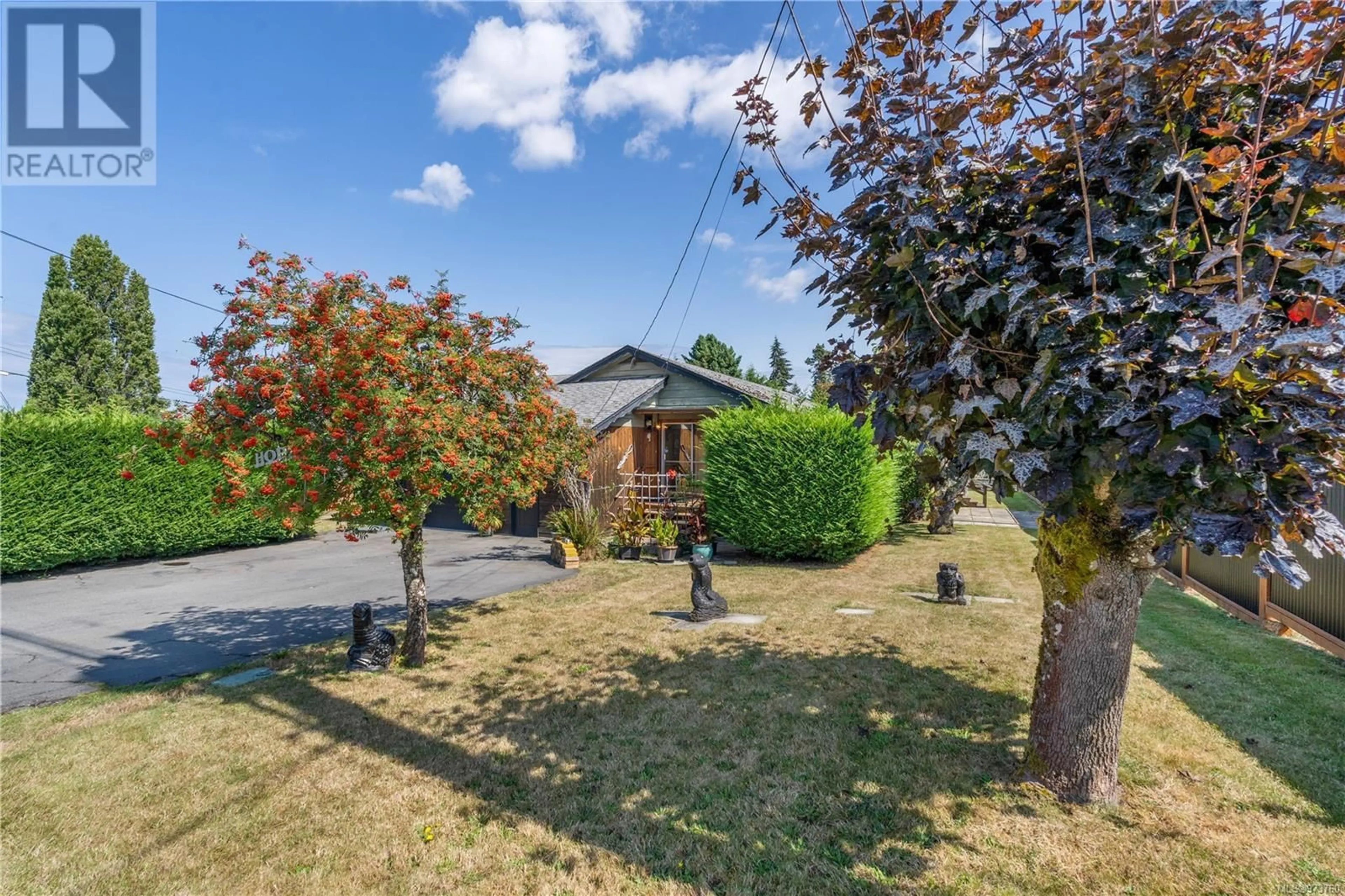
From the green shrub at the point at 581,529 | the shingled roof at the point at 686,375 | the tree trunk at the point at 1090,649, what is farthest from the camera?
the shingled roof at the point at 686,375

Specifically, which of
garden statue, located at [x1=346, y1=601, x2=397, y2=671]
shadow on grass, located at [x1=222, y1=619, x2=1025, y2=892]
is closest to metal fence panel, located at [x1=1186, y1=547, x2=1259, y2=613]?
shadow on grass, located at [x1=222, y1=619, x2=1025, y2=892]

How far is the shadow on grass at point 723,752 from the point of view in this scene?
2830 mm

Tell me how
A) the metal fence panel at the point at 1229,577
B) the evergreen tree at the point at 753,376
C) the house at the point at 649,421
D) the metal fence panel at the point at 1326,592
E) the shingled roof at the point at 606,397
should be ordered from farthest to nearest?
the evergreen tree at the point at 753,376 → the house at the point at 649,421 → the shingled roof at the point at 606,397 → the metal fence panel at the point at 1229,577 → the metal fence panel at the point at 1326,592

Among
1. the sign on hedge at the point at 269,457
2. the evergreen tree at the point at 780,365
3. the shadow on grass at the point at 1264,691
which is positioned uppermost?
the evergreen tree at the point at 780,365

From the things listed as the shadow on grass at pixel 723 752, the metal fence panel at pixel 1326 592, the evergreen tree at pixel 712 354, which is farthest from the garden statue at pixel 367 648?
the evergreen tree at pixel 712 354

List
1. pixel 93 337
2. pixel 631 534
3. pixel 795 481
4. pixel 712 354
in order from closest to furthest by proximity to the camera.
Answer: pixel 795 481
pixel 631 534
pixel 93 337
pixel 712 354

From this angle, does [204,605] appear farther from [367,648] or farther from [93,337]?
[93,337]

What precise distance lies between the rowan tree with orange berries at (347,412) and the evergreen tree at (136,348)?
2189cm

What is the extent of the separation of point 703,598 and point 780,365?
4938 cm

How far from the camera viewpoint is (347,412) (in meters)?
4.57

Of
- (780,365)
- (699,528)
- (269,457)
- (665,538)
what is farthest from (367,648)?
(780,365)

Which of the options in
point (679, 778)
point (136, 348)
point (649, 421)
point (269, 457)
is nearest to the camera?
point (679, 778)

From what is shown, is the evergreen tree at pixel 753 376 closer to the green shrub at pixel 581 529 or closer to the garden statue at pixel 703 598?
the green shrub at pixel 581 529

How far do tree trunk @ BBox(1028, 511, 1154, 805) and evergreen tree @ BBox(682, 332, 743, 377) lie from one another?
36158 mm
